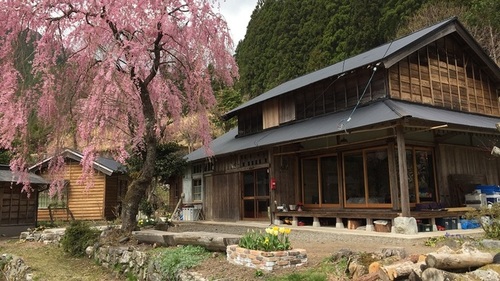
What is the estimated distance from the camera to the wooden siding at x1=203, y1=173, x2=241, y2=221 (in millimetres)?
15203

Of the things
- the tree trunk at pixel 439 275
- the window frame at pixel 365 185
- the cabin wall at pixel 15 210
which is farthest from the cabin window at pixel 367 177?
the cabin wall at pixel 15 210

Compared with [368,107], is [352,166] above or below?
below

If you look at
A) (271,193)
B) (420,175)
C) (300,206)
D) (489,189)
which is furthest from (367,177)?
(489,189)

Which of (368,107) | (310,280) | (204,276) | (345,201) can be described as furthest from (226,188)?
(310,280)

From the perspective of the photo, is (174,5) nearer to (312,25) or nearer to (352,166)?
(352,166)

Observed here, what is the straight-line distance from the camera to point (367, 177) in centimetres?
1112

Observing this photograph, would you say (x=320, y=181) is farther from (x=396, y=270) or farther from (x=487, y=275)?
(x=487, y=275)

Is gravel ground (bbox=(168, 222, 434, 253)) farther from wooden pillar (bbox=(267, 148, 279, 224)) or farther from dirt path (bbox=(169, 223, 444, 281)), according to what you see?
wooden pillar (bbox=(267, 148, 279, 224))

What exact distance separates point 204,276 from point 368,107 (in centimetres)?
725

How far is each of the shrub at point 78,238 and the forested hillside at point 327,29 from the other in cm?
2203

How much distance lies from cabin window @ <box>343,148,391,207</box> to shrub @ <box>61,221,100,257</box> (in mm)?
7382

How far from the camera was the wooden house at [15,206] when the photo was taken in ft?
51.7

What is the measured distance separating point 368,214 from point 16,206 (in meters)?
14.4

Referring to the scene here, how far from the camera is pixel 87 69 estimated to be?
10047 millimetres
